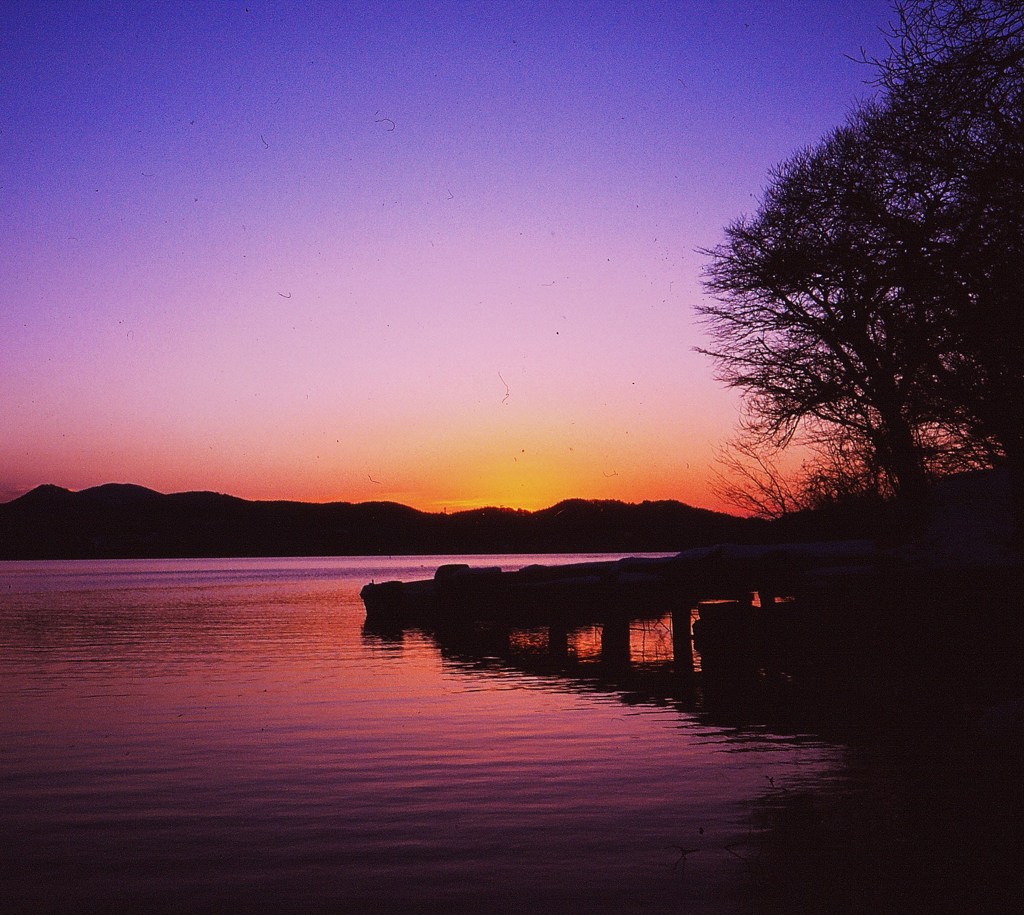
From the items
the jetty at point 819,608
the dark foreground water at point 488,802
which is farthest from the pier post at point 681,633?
the dark foreground water at point 488,802

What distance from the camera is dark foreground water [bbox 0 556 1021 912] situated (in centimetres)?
715

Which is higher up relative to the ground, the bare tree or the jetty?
the bare tree

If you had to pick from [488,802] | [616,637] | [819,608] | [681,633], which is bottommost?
[488,802]

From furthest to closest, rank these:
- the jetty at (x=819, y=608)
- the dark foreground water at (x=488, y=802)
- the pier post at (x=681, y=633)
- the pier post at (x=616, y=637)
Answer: the pier post at (x=616, y=637)
the pier post at (x=681, y=633)
the jetty at (x=819, y=608)
the dark foreground water at (x=488, y=802)

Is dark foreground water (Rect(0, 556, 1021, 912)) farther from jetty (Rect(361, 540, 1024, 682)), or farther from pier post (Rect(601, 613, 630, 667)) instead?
pier post (Rect(601, 613, 630, 667))

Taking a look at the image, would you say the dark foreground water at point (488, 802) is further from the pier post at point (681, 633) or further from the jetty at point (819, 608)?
the pier post at point (681, 633)

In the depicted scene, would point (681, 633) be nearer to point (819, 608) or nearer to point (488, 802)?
point (819, 608)

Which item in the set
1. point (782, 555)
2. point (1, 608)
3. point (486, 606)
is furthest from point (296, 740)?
point (1, 608)

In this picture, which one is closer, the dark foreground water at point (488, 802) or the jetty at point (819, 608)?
the dark foreground water at point (488, 802)

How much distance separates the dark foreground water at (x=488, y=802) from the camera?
715 centimetres

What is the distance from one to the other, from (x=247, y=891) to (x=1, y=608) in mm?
53880

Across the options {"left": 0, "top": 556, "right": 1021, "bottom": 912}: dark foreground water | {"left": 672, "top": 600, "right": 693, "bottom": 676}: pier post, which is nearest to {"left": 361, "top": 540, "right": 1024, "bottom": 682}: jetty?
{"left": 672, "top": 600, "right": 693, "bottom": 676}: pier post

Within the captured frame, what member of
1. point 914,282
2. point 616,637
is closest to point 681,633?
point 616,637

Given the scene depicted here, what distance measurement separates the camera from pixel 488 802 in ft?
32.9
